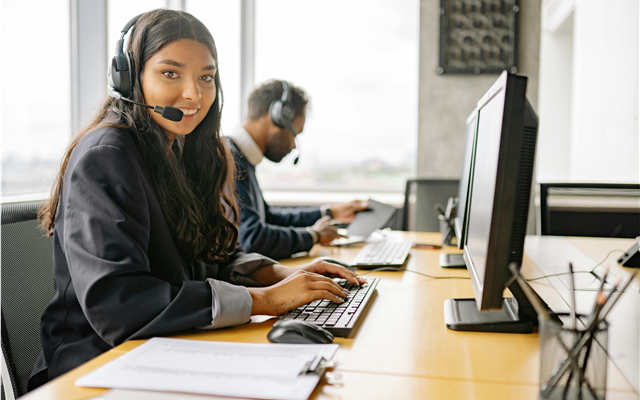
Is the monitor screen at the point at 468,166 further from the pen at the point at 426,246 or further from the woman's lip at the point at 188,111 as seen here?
the woman's lip at the point at 188,111

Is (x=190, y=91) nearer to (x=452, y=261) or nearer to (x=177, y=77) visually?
(x=177, y=77)

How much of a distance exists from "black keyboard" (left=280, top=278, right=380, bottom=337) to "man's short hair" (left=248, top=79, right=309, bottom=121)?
1108 millimetres

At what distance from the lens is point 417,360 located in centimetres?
70

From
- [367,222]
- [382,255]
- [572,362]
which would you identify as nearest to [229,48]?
[367,222]

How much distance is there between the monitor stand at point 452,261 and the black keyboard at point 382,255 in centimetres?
11

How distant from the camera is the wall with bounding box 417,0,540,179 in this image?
9.81ft

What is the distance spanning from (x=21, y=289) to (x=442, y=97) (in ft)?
8.68

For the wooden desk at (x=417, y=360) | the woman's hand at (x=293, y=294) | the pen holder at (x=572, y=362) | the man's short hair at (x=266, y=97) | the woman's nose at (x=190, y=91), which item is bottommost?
the wooden desk at (x=417, y=360)

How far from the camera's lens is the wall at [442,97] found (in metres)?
2.99

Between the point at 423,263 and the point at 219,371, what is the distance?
0.96m

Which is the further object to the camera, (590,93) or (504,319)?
(590,93)

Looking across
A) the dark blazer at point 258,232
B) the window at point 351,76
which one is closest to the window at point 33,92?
the dark blazer at point 258,232

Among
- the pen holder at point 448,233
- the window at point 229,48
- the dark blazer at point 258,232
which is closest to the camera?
the dark blazer at point 258,232

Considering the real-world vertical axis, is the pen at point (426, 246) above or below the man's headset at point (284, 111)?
below
